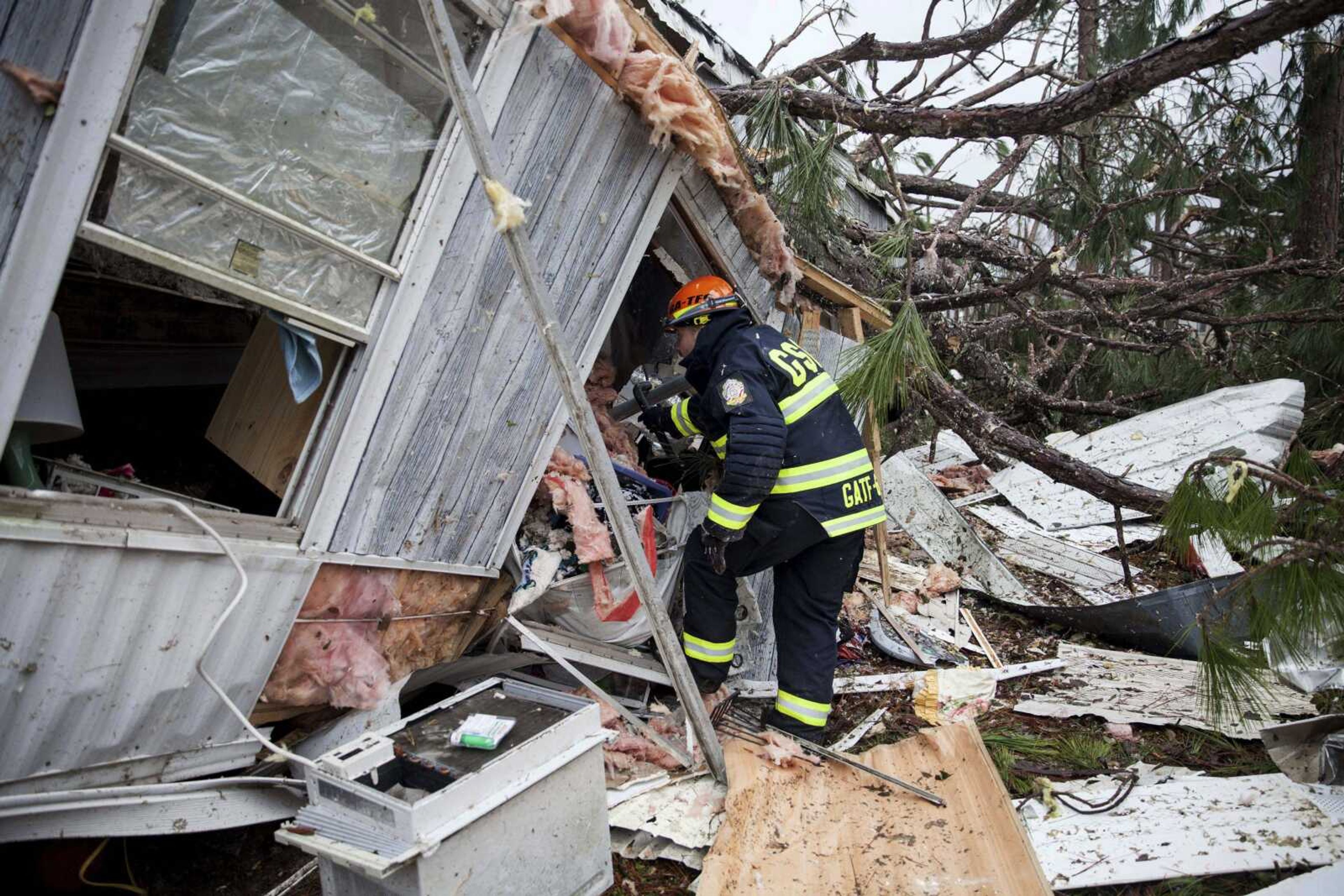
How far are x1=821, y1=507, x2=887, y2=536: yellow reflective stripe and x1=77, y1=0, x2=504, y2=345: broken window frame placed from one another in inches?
76.7

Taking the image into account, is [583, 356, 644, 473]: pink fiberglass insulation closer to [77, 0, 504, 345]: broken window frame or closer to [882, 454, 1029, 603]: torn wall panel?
[77, 0, 504, 345]: broken window frame

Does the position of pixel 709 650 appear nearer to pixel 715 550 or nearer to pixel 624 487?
pixel 715 550

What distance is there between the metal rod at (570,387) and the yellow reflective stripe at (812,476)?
95 centimetres

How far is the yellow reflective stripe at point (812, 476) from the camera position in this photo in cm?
357

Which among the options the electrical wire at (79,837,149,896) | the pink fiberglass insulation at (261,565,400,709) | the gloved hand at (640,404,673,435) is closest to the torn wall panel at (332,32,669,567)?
the pink fiberglass insulation at (261,565,400,709)

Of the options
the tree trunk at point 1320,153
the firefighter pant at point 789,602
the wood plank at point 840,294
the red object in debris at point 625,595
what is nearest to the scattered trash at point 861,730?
the firefighter pant at point 789,602

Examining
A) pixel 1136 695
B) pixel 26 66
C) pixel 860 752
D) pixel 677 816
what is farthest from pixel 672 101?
pixel 1136 695

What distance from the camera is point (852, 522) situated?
11.8 feet

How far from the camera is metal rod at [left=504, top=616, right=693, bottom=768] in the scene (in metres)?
3.24

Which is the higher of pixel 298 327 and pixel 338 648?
pixel 298 327

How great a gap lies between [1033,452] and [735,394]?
2585mm

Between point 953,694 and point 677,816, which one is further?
point 953,694

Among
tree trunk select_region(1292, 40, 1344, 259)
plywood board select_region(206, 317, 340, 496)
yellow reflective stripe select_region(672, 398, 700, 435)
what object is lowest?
plywood board select_region(206, 317, 340, 496)

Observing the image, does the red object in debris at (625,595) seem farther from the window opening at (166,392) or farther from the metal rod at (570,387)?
the window opening at (166,392)
